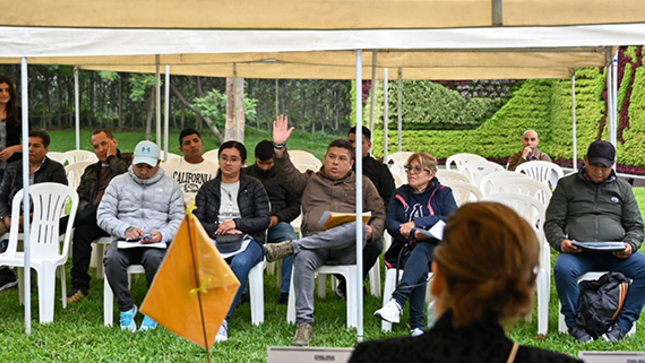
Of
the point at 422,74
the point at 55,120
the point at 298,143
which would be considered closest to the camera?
the point at 422,74

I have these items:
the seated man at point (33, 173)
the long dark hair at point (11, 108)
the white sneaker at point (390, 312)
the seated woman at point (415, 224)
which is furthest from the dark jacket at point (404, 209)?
the long dark hair at point (11, 108)

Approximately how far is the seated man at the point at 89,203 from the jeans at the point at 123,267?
0.80 meters

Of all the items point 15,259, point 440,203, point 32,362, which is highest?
point 440,203

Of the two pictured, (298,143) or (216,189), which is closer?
(216,189)

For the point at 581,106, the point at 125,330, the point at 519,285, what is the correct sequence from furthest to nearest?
1. the point at 581,106
2. the point at 125,330
3. the point at 519,285

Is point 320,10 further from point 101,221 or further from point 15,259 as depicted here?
point 15,259

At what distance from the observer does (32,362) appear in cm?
476

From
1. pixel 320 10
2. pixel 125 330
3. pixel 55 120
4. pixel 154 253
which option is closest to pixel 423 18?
pixel 320 10

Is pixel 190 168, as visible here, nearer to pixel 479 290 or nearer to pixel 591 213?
pixel 591 213

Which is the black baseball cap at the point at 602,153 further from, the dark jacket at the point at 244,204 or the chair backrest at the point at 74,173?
the chair backrest at the point at 74,173

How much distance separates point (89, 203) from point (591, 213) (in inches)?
158

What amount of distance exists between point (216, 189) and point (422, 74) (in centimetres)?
626

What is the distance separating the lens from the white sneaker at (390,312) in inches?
203

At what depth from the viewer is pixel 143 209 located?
591 cm
